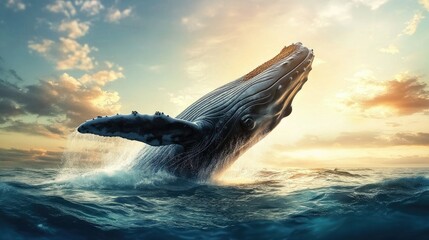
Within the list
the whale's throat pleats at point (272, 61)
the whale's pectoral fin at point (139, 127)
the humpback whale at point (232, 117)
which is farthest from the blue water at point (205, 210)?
the whale's throat pleats at point (272, 61)

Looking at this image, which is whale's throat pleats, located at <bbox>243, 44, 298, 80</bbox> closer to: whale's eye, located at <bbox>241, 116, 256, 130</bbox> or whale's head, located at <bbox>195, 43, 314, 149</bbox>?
whale's head, located at <bbox>195, 43, 314, 149</bbox>

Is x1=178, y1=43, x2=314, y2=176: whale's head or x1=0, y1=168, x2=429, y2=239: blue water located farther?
x1=178, y1=43, x2=314, y2=176: whale's head

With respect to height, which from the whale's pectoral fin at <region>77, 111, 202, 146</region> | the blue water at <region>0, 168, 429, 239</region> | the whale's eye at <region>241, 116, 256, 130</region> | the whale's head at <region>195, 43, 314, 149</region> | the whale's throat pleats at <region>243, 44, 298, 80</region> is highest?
the whale's throat pleats at <region>243, 44, 298, 80</region>

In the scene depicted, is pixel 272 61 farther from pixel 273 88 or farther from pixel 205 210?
pixel 205 210

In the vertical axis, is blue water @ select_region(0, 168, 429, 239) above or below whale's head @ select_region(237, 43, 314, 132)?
below

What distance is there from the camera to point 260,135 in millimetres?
9125

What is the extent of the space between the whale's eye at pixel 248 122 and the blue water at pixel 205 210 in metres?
1.43

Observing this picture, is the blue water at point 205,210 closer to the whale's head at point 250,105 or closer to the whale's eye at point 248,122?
the whale's head at point 250,105

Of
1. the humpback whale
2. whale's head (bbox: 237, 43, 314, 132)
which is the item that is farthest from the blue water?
whale's head (bbox: 237, 43, 314, 132)

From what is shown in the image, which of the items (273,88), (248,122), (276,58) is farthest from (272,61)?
(248,122)

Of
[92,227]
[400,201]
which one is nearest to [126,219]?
[92,227]

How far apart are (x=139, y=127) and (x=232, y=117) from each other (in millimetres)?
2496

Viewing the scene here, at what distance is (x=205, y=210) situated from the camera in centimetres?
695

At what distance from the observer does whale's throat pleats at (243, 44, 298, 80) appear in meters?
9.18
